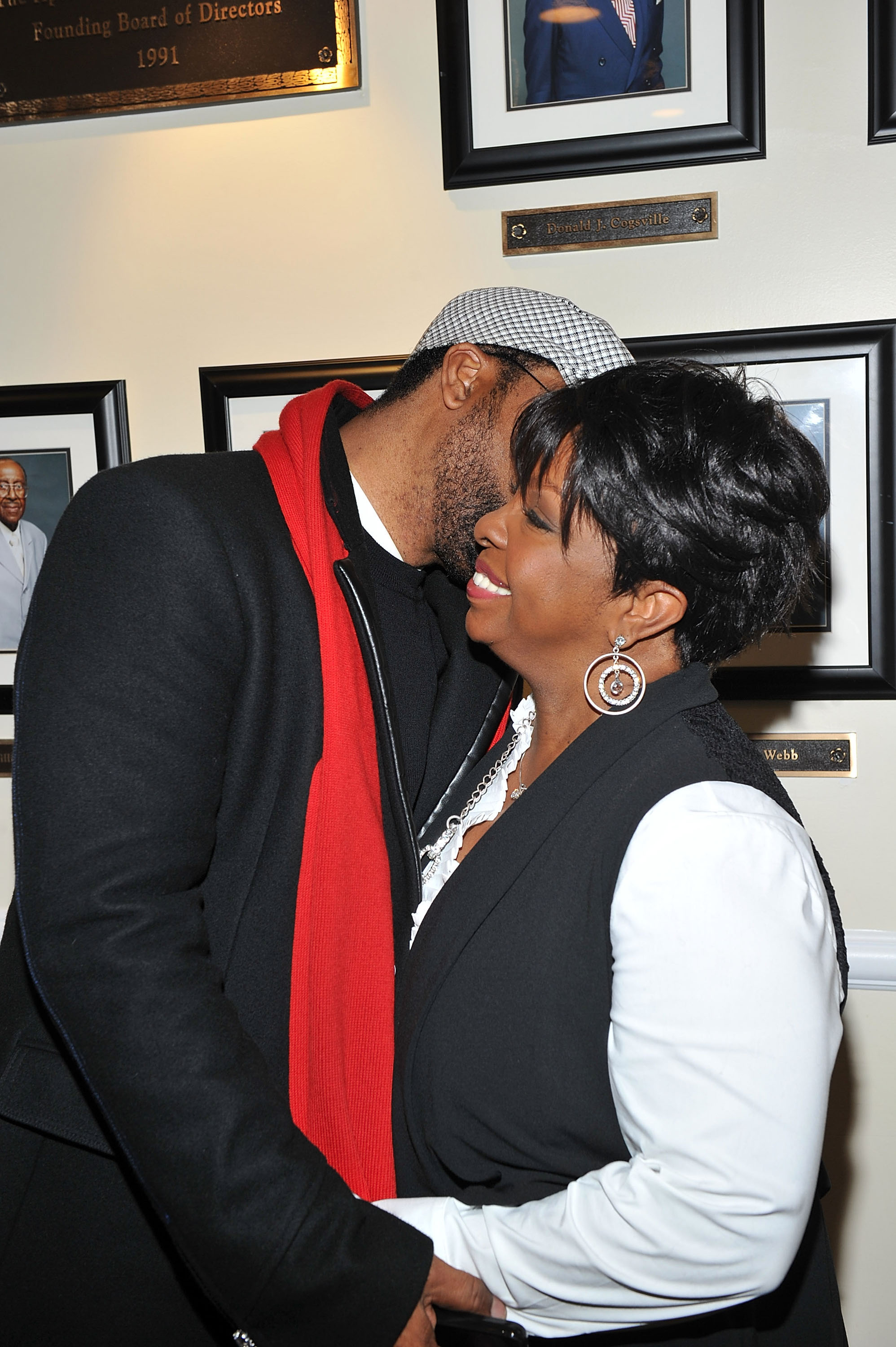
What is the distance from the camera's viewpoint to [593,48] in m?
1.71

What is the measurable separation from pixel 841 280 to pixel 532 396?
72cm

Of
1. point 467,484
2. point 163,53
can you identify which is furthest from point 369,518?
point 163,53

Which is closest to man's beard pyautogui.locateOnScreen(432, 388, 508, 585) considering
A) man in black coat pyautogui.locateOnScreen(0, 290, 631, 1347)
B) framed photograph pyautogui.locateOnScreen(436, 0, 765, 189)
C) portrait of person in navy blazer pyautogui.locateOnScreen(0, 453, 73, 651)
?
man in black coat pyautogui.locateOnScreen(0, 290, 631, 1347)

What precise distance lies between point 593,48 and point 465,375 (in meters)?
0.75

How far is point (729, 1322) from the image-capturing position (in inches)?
41.5

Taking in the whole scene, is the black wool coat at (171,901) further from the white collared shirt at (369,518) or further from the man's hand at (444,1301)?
the white collared shirt at (369,518)

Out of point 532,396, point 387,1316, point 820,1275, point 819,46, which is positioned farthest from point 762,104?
point 387,1316

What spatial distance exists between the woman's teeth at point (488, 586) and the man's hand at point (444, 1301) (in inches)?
28.3

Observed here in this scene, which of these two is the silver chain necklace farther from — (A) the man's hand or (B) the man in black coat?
(A) the man's hand

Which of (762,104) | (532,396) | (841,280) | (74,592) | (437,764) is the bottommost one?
(437,764)

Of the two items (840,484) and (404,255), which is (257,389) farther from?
(840,484)

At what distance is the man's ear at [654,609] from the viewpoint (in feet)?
3.61

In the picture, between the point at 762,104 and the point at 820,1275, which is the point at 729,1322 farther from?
the point at 762,104

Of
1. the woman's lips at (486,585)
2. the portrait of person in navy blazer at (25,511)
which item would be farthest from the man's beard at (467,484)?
the portrait of person in navy blazer at (25,511)
